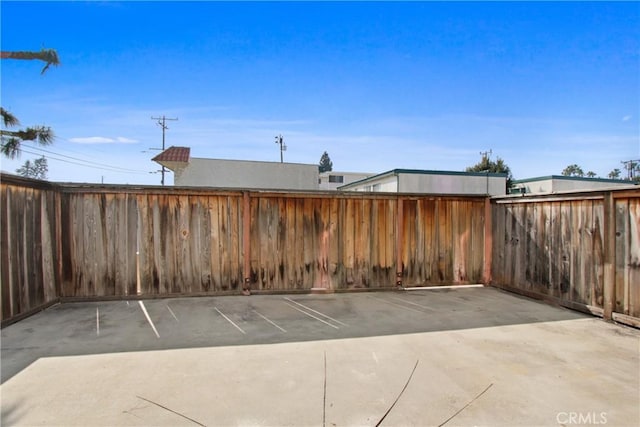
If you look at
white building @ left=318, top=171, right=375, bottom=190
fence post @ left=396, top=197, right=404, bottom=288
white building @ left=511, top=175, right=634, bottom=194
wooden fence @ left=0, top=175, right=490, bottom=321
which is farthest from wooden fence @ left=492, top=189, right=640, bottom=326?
white building @ left=318, top=171, right=375, bottom=190

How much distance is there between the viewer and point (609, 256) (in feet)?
11.9

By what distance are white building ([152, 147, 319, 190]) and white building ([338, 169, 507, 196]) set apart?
3770mm

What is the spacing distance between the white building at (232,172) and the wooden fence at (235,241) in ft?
32.1

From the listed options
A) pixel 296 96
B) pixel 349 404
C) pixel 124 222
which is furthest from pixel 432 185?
pixel 349 404

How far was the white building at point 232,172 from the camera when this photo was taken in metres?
14.4

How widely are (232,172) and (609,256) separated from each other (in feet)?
47.5

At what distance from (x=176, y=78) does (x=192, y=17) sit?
306cm

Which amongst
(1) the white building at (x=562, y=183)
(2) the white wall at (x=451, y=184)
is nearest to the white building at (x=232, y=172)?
(2) the white wall at (x=451, y=184)

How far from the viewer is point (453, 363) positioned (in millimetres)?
2533

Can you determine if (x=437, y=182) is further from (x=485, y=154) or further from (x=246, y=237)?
(x=485, y=154)

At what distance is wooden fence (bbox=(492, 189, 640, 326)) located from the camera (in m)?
3.47

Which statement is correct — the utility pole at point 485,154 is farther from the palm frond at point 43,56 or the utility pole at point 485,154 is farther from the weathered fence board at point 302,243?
the palm frond at point 43,56

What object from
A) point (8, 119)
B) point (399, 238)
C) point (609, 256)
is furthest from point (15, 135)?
point (609, 256)

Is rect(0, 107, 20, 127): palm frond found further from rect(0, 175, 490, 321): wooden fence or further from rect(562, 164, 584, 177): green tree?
rect(562, 164, 584, 177): green tree
